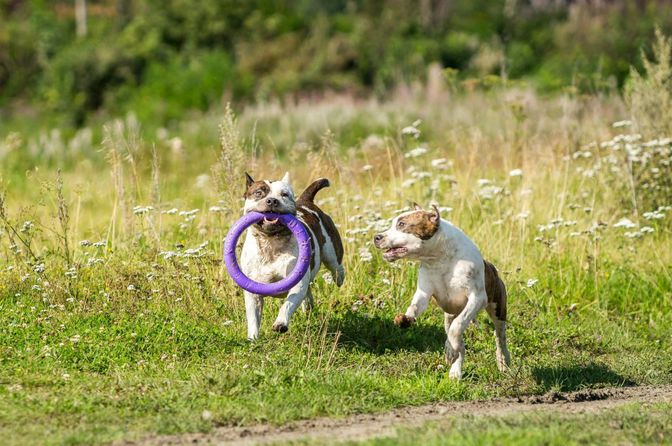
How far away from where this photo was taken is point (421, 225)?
8.21m

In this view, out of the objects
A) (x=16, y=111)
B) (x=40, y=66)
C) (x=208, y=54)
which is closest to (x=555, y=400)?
(x=208, y=54)

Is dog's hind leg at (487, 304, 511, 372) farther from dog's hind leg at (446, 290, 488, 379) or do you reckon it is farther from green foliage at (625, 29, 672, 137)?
green foliage at (625, 29, 672, 137)

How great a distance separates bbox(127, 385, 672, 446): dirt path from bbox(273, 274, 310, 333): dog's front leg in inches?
51.4

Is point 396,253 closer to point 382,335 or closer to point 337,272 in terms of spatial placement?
point 382,335

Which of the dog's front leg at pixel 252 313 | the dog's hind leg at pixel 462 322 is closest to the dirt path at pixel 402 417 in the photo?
the dog's hind leg at pixel 462 322

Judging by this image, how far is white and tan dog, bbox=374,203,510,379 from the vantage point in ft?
26.9

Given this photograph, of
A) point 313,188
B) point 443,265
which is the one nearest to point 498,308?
point 443,265

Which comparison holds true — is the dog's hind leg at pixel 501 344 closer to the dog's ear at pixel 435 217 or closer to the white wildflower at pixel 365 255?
the dog's ear at pixel 435 217

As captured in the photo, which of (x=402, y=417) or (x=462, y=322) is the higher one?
(x=462, y=322)

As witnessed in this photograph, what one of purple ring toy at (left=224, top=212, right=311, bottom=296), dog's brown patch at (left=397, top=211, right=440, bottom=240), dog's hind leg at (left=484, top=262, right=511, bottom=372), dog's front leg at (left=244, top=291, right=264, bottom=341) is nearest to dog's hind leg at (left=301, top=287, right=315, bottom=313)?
dog's front leg at (left=244, top=291, right=264, bottom=341)

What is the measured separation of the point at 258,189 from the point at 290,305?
98 centimetres

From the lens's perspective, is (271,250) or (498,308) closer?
(498,308)

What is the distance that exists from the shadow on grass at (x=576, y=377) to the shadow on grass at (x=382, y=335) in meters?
0.98

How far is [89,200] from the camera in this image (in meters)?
16.1
